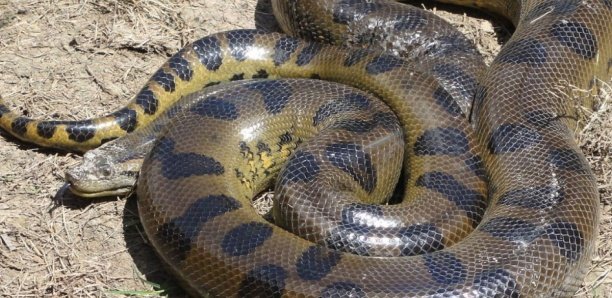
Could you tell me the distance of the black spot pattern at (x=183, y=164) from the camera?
789 cm

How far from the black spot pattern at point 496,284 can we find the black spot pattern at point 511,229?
42cm

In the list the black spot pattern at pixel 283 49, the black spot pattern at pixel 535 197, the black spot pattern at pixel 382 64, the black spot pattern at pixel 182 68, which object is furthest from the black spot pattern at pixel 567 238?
the black spot pattern at pixel 182 68

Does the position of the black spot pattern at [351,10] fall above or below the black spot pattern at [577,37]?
below

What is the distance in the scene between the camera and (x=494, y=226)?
739cm

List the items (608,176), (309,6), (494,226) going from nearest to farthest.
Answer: (494,226) < (608,176) < (309,6)

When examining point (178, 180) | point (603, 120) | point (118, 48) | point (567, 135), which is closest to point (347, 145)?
point (178, 180)

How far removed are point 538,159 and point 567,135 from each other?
0.57 metres

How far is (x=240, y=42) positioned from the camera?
380 inches

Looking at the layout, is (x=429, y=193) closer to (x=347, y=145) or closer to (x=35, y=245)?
(x=347, y=145)

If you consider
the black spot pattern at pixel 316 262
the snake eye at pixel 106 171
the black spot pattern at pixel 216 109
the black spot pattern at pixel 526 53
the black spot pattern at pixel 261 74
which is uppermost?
the black spot pattern at pixel 526 53

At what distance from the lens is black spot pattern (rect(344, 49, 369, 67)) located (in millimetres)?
9219

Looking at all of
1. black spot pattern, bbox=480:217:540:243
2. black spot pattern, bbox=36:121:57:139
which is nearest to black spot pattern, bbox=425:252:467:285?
black spot pattern, bbox=480:217:540:243

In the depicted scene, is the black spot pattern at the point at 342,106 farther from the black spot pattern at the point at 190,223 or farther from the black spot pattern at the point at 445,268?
the black spot pattern at the point at 445,268

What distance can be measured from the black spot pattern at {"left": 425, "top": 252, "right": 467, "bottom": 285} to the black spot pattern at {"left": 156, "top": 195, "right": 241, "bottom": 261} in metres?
1.73
